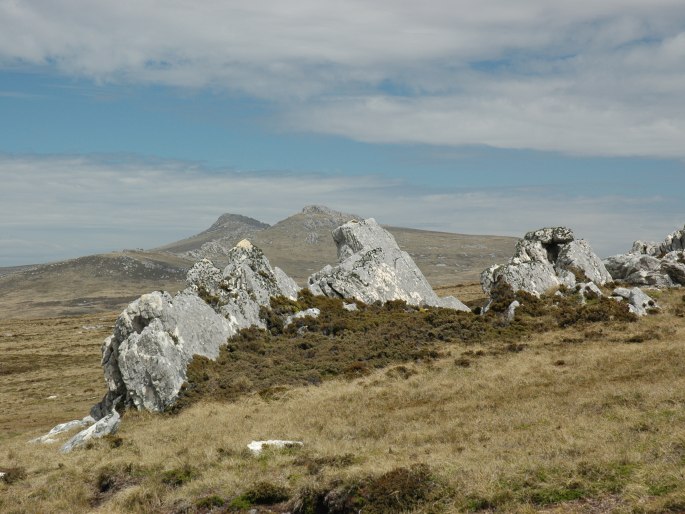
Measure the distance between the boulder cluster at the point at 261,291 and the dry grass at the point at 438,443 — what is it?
8.70ft

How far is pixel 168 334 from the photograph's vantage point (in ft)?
113

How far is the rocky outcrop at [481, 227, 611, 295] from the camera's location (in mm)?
49594

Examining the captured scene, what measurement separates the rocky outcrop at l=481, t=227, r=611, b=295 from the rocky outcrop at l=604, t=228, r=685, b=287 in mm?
3219

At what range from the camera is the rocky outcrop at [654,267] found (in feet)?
181

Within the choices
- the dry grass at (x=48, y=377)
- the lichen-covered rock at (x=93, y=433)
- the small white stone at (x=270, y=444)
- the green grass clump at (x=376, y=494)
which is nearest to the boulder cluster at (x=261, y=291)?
the lichen-covered rock at (x=93, y=433)

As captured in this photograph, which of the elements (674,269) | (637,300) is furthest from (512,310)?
(674,269)

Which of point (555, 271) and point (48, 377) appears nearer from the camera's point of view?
point (555, 271)

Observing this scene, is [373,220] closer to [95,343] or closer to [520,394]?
[520,394]

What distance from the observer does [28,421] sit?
138ft

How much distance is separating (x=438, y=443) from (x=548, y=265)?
119 ft

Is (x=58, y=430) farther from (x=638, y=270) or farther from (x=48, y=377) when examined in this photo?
(x=638, y=270)

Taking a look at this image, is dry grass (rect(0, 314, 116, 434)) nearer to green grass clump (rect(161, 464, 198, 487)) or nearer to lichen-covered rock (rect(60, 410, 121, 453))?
lichen-covered rock (rect(60, 410, 121, 453))

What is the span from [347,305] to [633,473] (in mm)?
35813

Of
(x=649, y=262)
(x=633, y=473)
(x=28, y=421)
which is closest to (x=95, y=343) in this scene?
(x=28, y=421)
